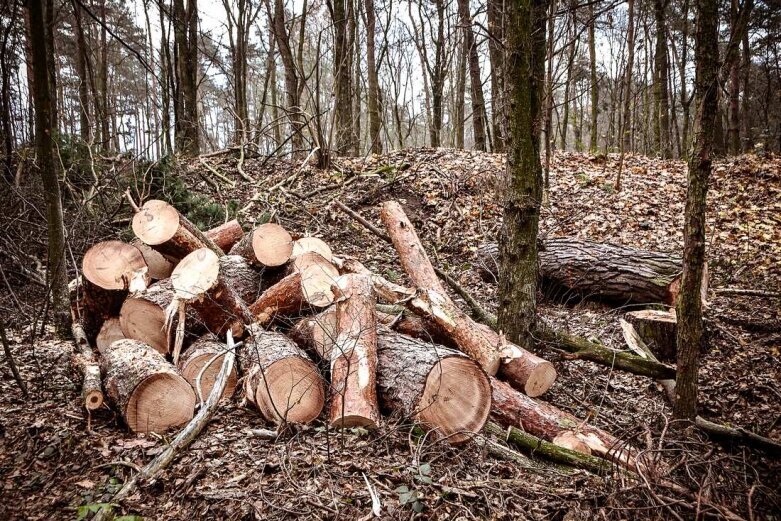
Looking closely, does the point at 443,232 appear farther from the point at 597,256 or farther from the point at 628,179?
the point at 628,179

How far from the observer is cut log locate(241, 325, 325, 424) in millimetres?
3213

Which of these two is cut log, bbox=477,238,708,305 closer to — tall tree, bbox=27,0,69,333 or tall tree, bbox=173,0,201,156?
tall tree, bbox=27,0,69,333

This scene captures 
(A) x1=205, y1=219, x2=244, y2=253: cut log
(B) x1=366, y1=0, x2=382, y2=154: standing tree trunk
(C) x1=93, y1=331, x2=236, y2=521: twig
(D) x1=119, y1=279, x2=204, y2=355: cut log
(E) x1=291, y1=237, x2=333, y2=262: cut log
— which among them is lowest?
(C) x1=93, y1=331, x2=236, y2=521: twig

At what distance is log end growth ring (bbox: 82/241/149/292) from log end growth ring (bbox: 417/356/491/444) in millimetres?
3118

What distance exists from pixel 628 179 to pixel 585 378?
6.29 meters

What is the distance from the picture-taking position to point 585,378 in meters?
4.61

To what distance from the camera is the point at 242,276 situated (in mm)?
4906

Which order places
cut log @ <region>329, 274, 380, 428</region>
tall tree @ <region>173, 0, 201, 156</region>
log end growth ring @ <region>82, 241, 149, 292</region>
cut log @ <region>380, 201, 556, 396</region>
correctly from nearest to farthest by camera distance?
cut log @ <region>329, 274, 380, 428</region> < cut log @ <region>380, 201, 556, 396</region> < log end growth ring @ <region>82, 241, 149, 292</region> < tall tree @ <region>173, 0, 201, 156</region>

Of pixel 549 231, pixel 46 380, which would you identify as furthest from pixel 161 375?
pixel 549 231

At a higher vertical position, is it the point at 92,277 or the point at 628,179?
the point at 628,179

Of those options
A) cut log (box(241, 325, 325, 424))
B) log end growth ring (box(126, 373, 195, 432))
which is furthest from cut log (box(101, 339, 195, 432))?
cut log (box(241, 325, 325, 424))

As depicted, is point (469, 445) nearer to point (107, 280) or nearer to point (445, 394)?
point (445, 394)

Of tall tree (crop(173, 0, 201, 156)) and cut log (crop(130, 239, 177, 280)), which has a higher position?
tall tree (crop(173, 0, 201, 156))

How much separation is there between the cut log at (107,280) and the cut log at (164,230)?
9.8 inches
